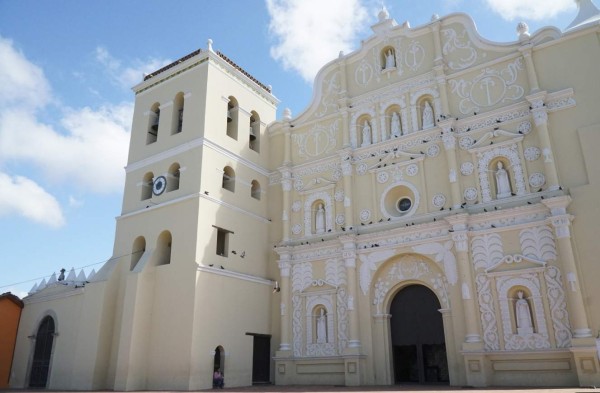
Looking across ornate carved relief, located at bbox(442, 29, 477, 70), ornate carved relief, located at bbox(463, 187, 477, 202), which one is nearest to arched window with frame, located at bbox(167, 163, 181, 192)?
ornate carved relief, located at bbox(463, 187, 477, 202)

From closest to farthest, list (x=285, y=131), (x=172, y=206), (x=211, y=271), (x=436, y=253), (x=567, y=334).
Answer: (x=567, y=334), (x=436, y=253), (x=211, y=271), (x=172, y=206), (x=285, y=131)

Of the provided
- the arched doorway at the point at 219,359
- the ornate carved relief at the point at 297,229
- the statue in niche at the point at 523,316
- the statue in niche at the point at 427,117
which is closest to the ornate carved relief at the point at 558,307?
the statue in niche at the point at 523,316

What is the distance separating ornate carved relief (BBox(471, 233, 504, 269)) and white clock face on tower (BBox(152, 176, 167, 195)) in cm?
1253

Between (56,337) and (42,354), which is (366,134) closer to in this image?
(56,337)

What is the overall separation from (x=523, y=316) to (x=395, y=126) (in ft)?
28.3

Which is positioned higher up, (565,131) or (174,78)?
(174,78)

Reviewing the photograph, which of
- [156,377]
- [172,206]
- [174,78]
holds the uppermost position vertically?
[174,78]

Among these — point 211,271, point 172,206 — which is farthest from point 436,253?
point 172,206

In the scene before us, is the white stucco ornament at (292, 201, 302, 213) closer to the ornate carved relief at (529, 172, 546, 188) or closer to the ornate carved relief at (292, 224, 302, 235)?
the ornate carved relief at (292, 224, 302, 235)

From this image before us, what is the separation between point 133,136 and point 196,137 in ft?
15.1

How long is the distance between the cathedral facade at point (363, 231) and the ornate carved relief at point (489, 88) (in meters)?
0.07

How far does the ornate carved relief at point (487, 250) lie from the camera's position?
53.8ft

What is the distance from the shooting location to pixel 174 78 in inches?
911

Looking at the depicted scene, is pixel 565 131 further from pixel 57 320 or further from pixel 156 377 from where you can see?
pixel 57 320
